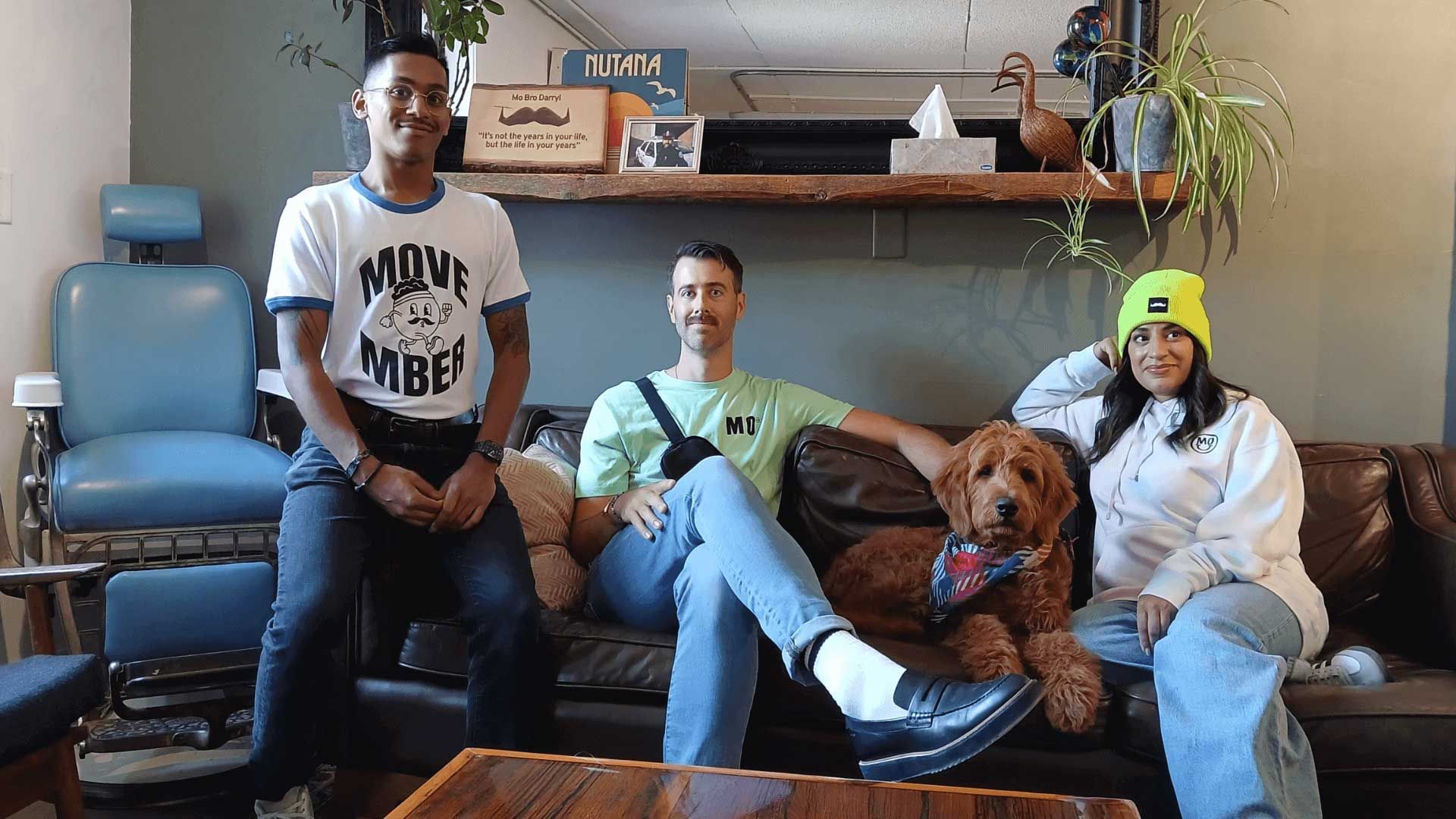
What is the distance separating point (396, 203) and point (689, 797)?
132cm

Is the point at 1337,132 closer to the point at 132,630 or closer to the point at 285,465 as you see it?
the point at 285,465

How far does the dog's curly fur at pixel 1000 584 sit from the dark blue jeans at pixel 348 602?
2.03 ft

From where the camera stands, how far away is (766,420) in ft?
7.69

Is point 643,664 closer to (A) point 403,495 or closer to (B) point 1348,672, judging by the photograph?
(A) point 403,495

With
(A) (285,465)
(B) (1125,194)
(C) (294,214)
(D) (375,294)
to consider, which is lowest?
(A) (285,465)

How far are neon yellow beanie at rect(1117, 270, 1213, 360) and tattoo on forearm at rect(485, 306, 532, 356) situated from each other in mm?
1239

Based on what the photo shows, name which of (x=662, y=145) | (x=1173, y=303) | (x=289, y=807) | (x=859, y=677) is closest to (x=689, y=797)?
(x=859, y=677)

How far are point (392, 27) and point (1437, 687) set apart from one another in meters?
2.81

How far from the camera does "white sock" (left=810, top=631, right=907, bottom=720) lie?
1.47 metres

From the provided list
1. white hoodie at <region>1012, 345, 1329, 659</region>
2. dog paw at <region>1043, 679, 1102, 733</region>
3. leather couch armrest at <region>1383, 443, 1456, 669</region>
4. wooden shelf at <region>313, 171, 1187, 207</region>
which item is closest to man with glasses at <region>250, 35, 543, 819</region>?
wooden shelf at <region>313, 171, 1187, 207</region>

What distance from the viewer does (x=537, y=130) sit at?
2.72 m

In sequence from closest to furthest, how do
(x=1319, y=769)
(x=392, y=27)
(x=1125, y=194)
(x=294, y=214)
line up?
(x=1319, y=769)
(x=294, y=214)
(x=1125, y=194)
(x=392, y=27)

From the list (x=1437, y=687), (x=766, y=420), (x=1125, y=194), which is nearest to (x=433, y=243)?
(x=766, y=420)

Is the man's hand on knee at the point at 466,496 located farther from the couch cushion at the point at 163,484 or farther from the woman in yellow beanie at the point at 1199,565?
the woman in yellow beanie at the point at 1199,565
